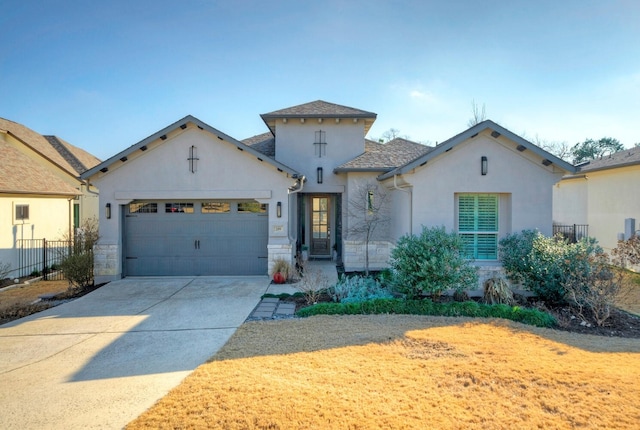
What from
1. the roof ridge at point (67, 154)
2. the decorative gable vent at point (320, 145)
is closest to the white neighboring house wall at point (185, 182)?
the decorative gable vent at point (320, 145)

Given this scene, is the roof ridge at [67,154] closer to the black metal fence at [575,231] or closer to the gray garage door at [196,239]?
the gray garage door at [196,239]

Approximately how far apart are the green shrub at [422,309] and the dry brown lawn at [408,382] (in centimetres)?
89

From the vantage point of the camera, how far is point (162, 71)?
13984 mm

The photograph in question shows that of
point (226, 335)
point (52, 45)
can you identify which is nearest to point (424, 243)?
point (226, 335)

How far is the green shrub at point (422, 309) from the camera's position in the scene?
7694mm

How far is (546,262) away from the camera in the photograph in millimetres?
8523

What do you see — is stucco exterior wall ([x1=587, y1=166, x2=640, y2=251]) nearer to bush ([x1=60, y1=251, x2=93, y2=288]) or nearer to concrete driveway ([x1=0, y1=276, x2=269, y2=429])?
concrete driveway ([x1=0, y1=276, x2=269, y2=429])

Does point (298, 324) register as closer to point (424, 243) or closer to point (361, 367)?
point (361, 367)

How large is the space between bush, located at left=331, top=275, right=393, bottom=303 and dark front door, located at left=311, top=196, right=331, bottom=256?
591 cm

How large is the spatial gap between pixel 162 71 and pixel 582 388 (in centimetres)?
1534

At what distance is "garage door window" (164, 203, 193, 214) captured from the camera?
11.7 metres

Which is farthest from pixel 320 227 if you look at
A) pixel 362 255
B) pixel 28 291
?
pixel 28 291

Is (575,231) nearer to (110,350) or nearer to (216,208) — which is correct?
(216,208)

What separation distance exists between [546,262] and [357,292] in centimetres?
→ 448
